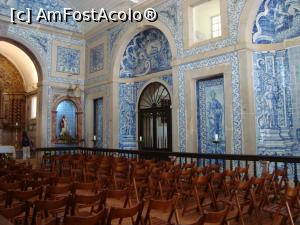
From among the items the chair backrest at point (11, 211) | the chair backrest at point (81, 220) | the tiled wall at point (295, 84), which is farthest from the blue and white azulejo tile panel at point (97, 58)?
the chair backrest at point (81, 220)

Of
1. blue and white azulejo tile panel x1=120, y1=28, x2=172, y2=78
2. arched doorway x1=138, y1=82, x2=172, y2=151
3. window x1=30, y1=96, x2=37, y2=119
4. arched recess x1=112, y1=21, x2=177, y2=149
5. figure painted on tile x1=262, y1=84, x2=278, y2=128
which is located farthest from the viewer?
window x1=30, y1=96, x2=37, y2=119

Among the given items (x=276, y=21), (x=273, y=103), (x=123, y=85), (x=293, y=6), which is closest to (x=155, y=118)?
(x=123, y=85)

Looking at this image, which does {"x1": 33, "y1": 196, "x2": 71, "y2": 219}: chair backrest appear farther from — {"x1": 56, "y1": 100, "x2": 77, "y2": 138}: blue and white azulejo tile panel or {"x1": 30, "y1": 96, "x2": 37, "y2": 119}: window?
{"x1": 30, "y1": 96, "x2": 37, "y2": 119}: window

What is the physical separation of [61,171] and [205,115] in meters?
5.12

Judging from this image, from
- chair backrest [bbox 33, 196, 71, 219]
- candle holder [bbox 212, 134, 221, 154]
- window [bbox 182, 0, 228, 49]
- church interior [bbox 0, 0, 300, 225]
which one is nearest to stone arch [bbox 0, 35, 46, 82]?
church interior [bbox 0, 0, 300, 225]

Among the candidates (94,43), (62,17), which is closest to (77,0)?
(62,17)

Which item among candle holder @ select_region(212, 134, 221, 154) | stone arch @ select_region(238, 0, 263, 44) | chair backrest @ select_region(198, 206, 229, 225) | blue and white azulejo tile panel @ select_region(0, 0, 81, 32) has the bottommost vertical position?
chair backrest @ select_region(198, 206, 229, 225)

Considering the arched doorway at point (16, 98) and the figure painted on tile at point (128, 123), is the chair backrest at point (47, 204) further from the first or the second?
the arched doorway at point (16, 98)

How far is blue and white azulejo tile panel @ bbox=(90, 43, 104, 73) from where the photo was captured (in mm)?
15398

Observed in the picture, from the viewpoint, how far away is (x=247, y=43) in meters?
9.09

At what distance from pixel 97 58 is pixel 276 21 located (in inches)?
361

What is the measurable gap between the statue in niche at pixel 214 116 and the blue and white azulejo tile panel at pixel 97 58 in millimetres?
6980

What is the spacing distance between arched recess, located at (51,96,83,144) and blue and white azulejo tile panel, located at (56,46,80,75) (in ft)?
4.76

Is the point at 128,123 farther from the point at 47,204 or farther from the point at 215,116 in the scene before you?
the point at 47,204
